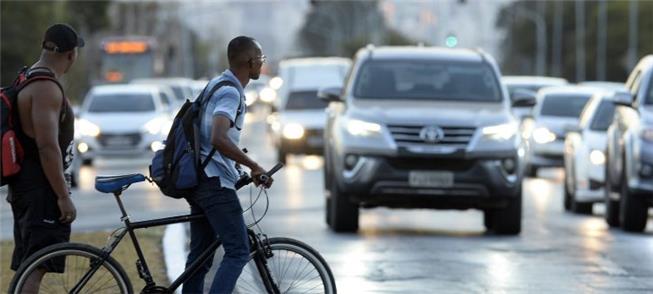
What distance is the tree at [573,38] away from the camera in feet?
377

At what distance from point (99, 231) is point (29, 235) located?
858 centimetres

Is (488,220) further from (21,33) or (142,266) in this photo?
(21,33)

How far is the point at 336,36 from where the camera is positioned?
607 feet

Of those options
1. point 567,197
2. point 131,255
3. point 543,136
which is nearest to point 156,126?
point 543,136

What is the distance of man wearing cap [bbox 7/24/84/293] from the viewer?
8922mm

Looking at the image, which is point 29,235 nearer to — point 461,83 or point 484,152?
point 484,152

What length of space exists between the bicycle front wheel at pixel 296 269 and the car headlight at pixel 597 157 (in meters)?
13.5

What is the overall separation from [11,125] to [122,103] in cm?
2759

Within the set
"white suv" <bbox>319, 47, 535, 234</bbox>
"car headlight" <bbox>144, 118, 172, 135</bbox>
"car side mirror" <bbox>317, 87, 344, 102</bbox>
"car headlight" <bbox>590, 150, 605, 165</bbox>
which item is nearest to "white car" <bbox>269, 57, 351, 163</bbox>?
"car headlight" <bbox>144, 118, 172, 135</bbox>

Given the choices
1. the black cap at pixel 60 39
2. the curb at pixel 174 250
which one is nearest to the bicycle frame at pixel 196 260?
the black cap at pixel 60 39

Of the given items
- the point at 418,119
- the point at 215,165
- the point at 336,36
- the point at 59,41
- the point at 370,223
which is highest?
the point at 59,41

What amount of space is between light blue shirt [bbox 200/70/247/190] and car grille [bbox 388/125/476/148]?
7738mm

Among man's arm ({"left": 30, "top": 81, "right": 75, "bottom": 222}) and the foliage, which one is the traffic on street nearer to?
man's arm ({"left": 30, "top": 81, "right": 75, "bottom": 222})

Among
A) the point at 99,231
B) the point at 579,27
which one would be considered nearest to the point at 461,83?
the point at 99,231
